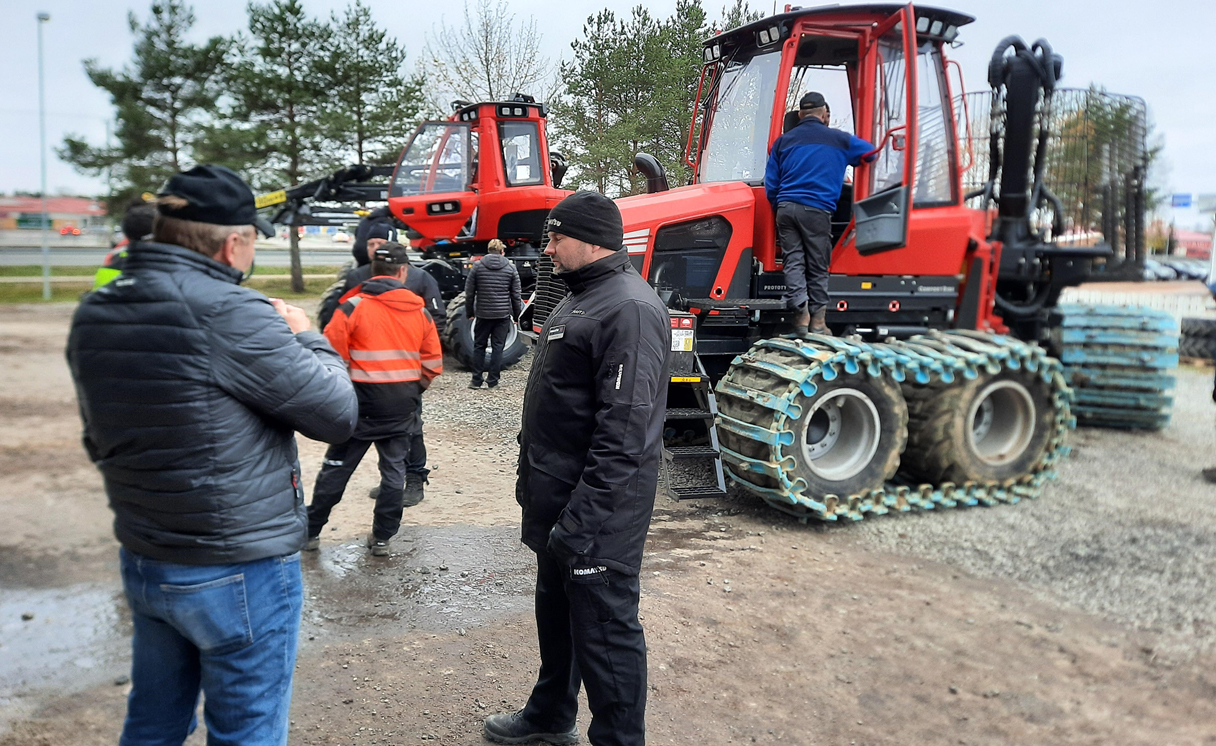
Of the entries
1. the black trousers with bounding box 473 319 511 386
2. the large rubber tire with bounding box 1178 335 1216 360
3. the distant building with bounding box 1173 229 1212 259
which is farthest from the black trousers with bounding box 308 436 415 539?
the distant building with bounding box 1173 229 1212 259

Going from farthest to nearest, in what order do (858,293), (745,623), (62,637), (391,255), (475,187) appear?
(475,187), (858,293), (391,255), (745,623), (62,637)

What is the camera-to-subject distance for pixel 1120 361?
9.05 metres

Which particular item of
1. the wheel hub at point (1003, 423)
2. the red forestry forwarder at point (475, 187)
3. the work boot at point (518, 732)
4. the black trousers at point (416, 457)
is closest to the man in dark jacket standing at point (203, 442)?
the work boot at point (518, 732)

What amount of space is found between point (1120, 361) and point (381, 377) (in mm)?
7897

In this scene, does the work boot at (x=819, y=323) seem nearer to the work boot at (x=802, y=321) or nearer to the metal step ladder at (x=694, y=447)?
the work boot at (x=802, y=321)

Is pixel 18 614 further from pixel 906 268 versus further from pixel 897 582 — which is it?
pixel 906 268

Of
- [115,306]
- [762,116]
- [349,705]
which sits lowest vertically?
[349,705]

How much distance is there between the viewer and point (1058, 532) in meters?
5.78

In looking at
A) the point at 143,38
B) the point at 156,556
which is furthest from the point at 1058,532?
the point at 143,38

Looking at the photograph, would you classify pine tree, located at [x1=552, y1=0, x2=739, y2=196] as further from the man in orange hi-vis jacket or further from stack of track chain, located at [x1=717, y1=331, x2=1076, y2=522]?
the man in orange hi-vis jacket

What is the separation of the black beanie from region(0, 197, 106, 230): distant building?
17584 millimetres

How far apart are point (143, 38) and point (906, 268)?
57.2ft

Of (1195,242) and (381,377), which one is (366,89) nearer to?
(381,377)

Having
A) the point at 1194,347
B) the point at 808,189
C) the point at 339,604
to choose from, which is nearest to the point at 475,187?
the point at 808,189
